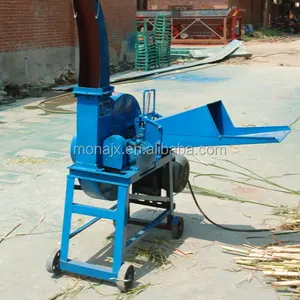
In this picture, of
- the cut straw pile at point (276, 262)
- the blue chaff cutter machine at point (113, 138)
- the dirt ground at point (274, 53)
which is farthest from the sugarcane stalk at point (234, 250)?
the dirt ground at point (274, 53)

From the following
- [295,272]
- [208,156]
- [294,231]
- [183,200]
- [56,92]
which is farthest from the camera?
[56,92]

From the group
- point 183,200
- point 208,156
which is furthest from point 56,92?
point 183,200

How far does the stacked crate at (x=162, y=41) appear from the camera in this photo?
62.7 feet

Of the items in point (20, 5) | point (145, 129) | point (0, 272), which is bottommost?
point (0, 272)

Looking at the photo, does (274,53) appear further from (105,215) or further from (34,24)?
(105,215)

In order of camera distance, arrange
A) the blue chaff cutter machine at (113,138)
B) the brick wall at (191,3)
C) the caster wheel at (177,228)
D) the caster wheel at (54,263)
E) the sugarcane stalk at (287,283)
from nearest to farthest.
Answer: the sugarcane stalk at (287,283)
the blue chaff cutter machine at (113,138)
the caster wheel at (54,263)
the caster wheel at (177,228)
the brick wall at (191,3)

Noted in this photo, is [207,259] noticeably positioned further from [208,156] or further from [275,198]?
[208,156]

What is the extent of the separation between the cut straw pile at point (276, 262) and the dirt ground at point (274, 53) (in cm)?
1637

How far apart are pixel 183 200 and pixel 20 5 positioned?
10.1 meters

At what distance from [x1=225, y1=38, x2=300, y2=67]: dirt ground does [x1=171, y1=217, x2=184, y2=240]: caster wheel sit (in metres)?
16.0

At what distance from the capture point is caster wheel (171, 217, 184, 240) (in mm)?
4520

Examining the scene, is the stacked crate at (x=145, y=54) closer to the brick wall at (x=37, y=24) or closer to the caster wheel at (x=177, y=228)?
the brick wall at (x=37, y=24)

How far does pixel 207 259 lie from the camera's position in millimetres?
4184

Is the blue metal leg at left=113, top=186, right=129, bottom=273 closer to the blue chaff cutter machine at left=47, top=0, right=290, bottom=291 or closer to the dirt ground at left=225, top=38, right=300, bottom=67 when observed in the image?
the blue chaff cutter machine at left=47, top=0, right=290, bottom=291
